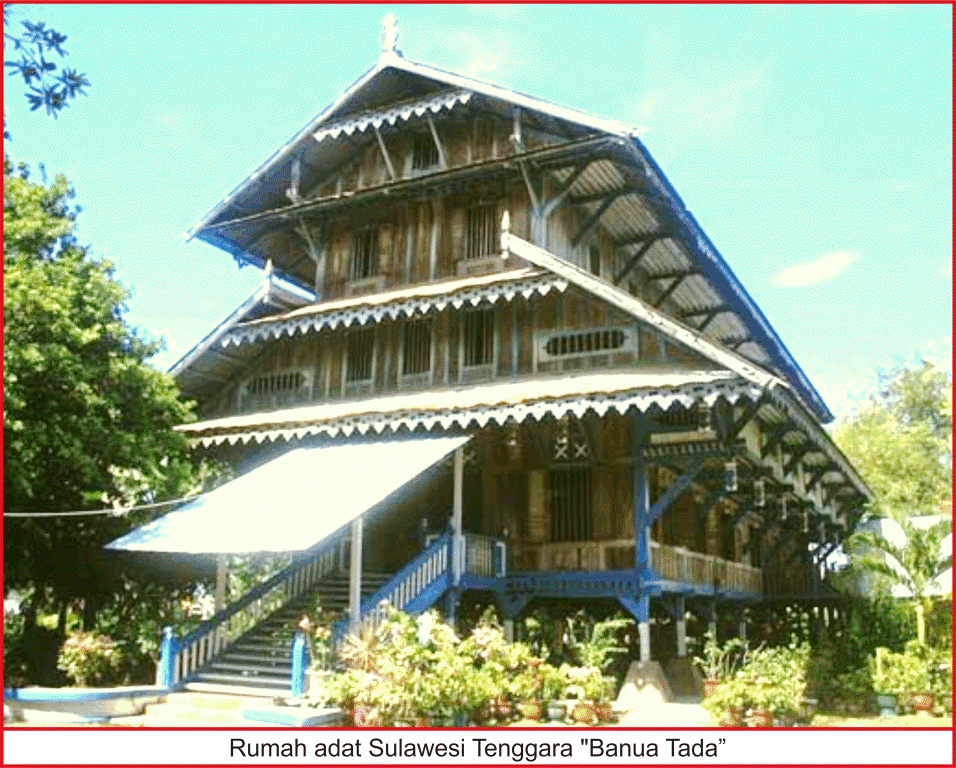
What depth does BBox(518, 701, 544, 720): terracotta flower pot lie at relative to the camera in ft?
46.6

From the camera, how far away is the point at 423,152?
23.4 meters

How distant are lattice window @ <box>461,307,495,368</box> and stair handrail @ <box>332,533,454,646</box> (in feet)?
15.3

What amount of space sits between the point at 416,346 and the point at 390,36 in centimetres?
779

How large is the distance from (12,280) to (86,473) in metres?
3.62

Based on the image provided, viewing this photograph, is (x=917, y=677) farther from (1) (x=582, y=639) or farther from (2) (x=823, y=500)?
(2) (x=823, y=500)

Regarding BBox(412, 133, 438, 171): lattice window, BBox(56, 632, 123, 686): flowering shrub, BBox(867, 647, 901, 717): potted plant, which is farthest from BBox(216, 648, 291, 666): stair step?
Answer: BBox(412, 133, 438, 171): lattice window

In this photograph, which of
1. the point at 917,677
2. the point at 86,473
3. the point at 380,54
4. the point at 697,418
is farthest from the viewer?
the point at 380,54

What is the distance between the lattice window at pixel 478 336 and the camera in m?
20.7

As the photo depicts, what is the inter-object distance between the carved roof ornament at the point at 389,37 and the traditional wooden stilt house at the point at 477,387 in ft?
0.36

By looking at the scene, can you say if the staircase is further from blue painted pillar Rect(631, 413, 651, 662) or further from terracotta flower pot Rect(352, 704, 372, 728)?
blue painted pillar Rect(631, 413, 651, 662)

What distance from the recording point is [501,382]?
1970 cm

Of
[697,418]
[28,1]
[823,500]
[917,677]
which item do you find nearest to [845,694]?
[917,677]

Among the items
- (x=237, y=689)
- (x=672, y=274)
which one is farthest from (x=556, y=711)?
(x=672, y=274)

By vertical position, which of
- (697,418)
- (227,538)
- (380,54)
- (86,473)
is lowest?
(227,538)
